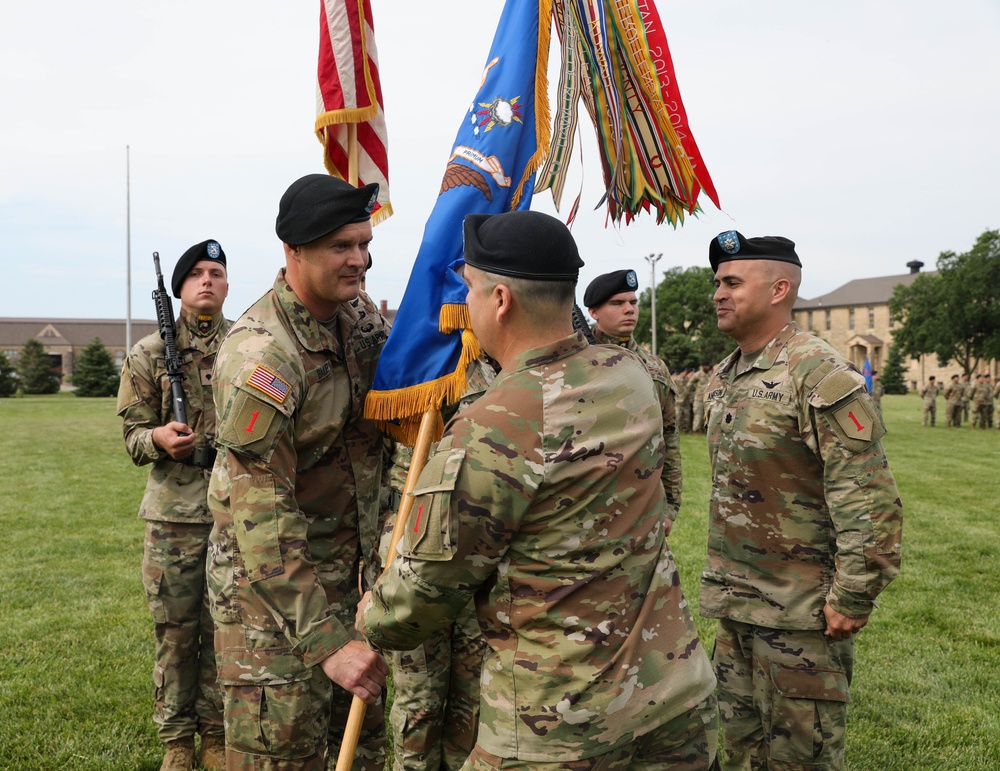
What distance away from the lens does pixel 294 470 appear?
2877 millimetres

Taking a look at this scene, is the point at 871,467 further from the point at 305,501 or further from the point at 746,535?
the point at 305,501

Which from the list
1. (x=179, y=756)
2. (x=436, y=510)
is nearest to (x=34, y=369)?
(x=179, y=756)

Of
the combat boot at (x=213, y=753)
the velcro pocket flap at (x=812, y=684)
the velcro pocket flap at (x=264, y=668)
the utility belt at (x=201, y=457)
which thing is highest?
the utility belt at (x=201, y=457)

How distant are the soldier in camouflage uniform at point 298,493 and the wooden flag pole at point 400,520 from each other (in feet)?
0.42

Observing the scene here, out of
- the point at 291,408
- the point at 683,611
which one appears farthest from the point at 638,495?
the point at 291,408

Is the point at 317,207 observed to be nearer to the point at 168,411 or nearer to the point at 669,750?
the point at 669,750

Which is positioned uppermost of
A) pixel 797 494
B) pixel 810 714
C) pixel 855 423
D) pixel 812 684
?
pixel 855 423

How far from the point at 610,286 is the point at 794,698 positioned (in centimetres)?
317

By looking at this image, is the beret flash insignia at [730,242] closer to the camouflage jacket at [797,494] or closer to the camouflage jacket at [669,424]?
the camouflage jacket at [797,494]

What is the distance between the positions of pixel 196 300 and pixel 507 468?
3.25 metres

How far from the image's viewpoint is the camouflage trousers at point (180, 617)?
4.43 metres

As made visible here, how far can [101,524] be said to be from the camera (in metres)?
11.1

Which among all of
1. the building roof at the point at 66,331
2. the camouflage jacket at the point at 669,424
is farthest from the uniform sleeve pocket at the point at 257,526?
the building roof at the point at 66,331

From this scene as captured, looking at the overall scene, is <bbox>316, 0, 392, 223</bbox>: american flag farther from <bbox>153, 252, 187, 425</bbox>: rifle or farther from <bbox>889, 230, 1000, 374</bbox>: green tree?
<bbox>889, 230, 1000, 374</bbox>: green tree
